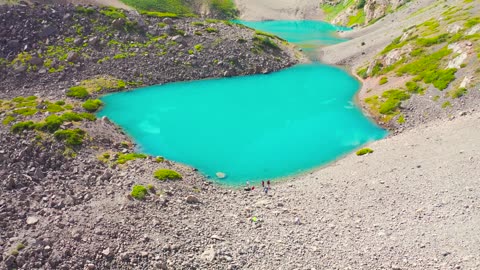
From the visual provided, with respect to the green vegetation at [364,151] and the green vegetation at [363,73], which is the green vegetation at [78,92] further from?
the green vegetation at [363,73]

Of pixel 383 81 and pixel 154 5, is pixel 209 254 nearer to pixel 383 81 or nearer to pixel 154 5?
pixel 383 81

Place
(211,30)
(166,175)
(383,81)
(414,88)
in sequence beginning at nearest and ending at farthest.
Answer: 1. (166,175)
2. (414,88)
3. (383,81)
4. (211,30)

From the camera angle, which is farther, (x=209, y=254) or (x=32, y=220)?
(x=32, y=220)

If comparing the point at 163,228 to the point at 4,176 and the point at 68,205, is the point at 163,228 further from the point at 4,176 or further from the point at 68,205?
the point at 4,176

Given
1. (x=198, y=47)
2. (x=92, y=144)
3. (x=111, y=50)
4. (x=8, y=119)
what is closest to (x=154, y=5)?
(x=198, y=47)

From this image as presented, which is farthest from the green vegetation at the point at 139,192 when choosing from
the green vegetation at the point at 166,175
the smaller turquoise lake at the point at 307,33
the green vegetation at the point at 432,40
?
the smaller turquoise lake at the point at 307,33

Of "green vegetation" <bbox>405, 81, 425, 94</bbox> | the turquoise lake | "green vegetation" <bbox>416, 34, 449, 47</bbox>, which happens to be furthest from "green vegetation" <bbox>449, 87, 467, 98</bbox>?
"green vegetation" <bbox>416, 34, 449, 47</bbox>
